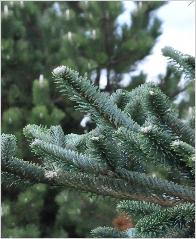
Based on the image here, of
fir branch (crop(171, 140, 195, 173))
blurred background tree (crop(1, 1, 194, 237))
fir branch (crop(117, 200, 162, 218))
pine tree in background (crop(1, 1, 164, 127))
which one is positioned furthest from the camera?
pine tree in background (crop(1, 1, 164, 127))

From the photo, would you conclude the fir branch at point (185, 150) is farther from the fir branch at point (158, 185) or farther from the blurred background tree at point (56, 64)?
the blurred background tree at point (56, 64)

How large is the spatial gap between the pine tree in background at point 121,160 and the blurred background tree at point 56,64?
3.07 metres

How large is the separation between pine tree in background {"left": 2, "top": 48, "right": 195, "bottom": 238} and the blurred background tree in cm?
307

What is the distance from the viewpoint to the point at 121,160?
0.57 m

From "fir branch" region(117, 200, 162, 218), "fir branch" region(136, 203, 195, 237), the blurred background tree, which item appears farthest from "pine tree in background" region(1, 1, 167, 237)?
"fir branch" region(136, 203, 195, 237)

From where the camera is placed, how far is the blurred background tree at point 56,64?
3764 millimetres

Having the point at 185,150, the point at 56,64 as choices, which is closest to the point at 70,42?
the point at 56,64

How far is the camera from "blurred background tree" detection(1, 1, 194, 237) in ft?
12.3

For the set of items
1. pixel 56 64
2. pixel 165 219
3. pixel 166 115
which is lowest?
pixel 165 219

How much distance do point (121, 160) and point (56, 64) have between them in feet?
11.8

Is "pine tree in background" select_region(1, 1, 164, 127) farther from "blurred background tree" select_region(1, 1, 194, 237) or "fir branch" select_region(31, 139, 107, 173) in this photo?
"fir branch" select_region(31, 139, 107, 173)

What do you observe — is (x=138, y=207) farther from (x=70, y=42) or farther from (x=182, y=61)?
(x=70, y=42)

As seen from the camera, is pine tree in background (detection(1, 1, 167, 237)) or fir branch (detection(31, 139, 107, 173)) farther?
pine tree in background (detection(1, 1, 167, 237))

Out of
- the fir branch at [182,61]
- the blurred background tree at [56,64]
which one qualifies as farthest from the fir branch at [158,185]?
the blurred background tree at [56,64]
